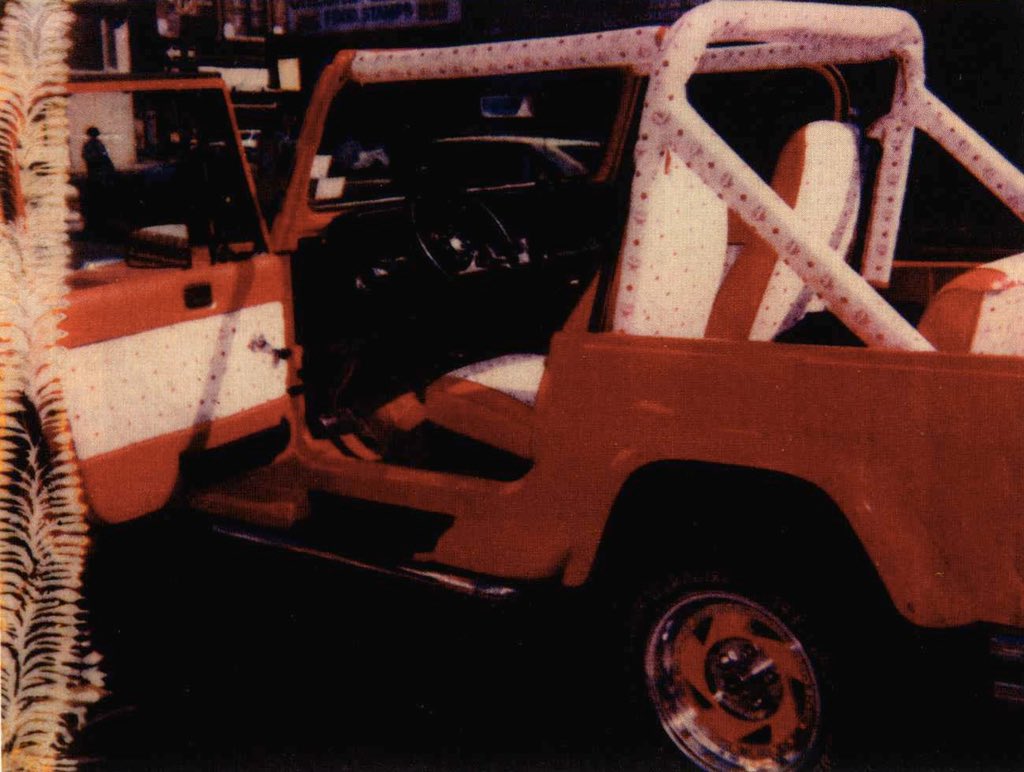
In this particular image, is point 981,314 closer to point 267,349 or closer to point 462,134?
point 267,349

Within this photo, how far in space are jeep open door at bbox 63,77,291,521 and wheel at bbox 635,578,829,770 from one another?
155 centimetres

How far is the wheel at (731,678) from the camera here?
227 cm

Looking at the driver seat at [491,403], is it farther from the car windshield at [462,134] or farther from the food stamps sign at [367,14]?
the food stamps sign at [367,14]

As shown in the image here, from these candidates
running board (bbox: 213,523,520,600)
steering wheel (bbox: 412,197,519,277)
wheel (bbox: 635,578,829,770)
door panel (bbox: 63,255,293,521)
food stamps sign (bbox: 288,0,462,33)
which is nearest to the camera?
wheel (bbox: 635,578,829,770)

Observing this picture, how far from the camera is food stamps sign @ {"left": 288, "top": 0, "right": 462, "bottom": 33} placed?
8391mm

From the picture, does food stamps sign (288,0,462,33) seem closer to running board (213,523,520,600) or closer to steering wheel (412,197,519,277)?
steering wheel (412,197,519,277)

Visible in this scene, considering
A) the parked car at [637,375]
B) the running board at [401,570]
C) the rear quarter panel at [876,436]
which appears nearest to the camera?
the rear quarter panel at [876,436]

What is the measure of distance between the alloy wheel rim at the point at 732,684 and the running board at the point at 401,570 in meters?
0.44

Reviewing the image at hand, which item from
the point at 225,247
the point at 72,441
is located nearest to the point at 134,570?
the point at 72,441

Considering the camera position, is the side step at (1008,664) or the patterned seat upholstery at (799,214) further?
the patterned seat upholstery at (799,214)

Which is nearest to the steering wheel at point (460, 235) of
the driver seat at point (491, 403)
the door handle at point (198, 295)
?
the driver seat at point (491, 403)

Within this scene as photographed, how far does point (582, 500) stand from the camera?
2.40 meters

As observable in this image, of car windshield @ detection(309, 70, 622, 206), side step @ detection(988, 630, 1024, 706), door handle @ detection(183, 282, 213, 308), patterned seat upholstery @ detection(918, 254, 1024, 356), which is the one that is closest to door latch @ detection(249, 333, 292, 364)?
door handle @ detection(183, 282, 213, 308)

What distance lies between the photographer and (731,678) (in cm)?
241
